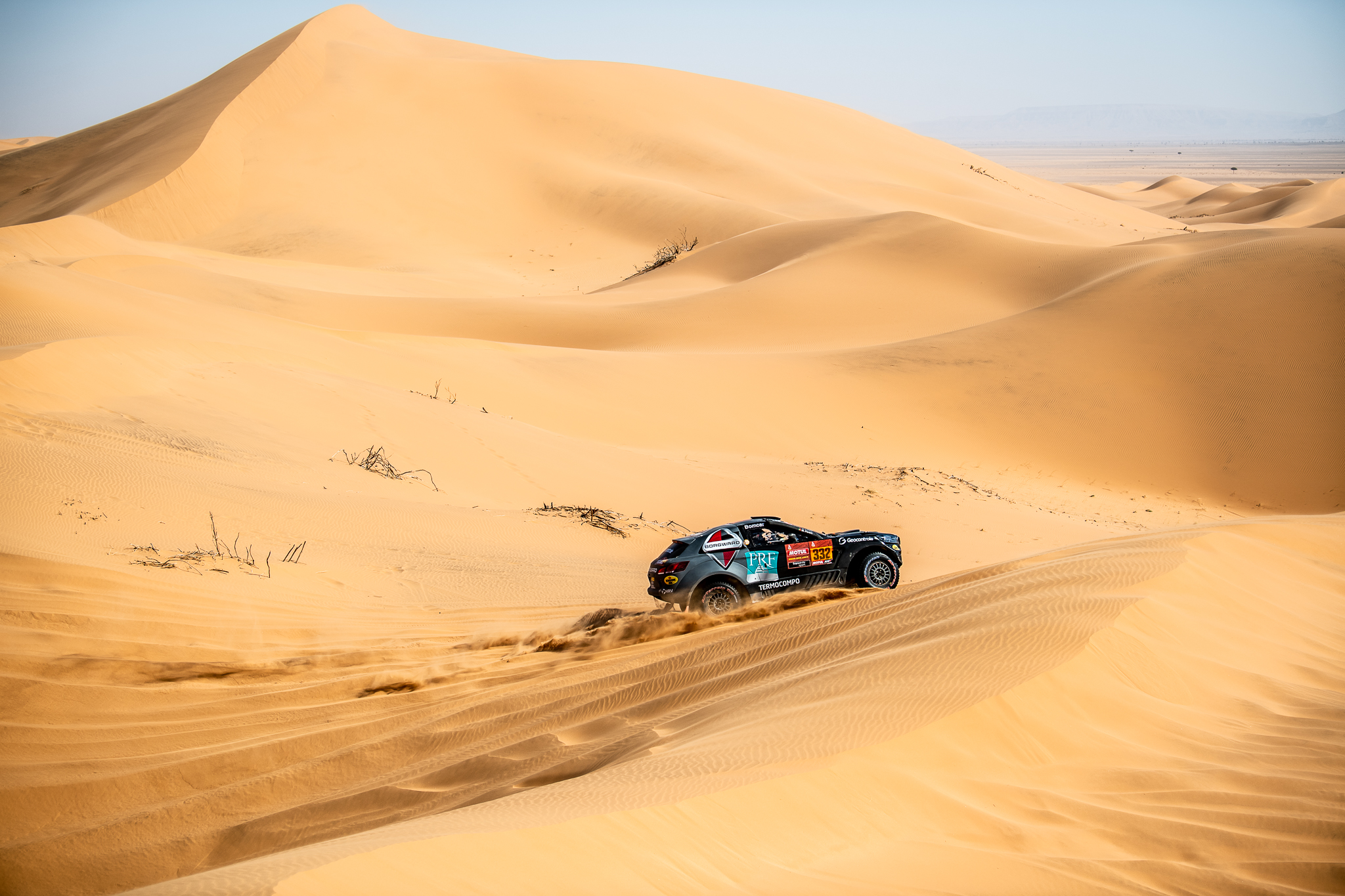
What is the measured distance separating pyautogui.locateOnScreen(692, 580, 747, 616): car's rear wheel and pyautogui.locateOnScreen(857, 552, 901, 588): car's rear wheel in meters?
1.21

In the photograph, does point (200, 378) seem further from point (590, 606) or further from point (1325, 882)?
point (1325, 882)

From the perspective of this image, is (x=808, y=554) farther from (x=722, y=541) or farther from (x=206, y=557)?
(x=206, y=557)

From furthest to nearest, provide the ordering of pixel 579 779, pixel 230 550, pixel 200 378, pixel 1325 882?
1. pixel 200 378
2. pixel 230 550
3. pixel 579 779
4. pixel 1325 882

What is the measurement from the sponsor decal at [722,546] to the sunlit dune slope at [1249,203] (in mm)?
50044

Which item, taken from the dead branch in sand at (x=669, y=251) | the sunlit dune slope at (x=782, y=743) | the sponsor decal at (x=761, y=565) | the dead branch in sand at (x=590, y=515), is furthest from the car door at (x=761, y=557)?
the dead branch in sand at (x=669, y=251)

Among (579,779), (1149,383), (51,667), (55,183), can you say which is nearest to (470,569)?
(51,667)

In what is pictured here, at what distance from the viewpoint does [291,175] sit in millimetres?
45844

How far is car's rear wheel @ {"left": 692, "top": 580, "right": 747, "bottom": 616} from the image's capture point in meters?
8.37

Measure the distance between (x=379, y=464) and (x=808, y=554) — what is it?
19.3ft

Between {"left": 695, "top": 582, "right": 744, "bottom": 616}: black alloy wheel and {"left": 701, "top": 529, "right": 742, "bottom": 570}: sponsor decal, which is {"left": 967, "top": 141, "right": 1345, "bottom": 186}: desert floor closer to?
{"left": 701, "top": 529, "right": 742, "bottom": 570}: sponsor decal

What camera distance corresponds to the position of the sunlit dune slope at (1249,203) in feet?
177

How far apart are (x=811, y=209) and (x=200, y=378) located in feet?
121

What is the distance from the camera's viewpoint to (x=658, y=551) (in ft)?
37.3

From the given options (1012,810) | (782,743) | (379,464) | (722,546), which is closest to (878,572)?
(722,546)
